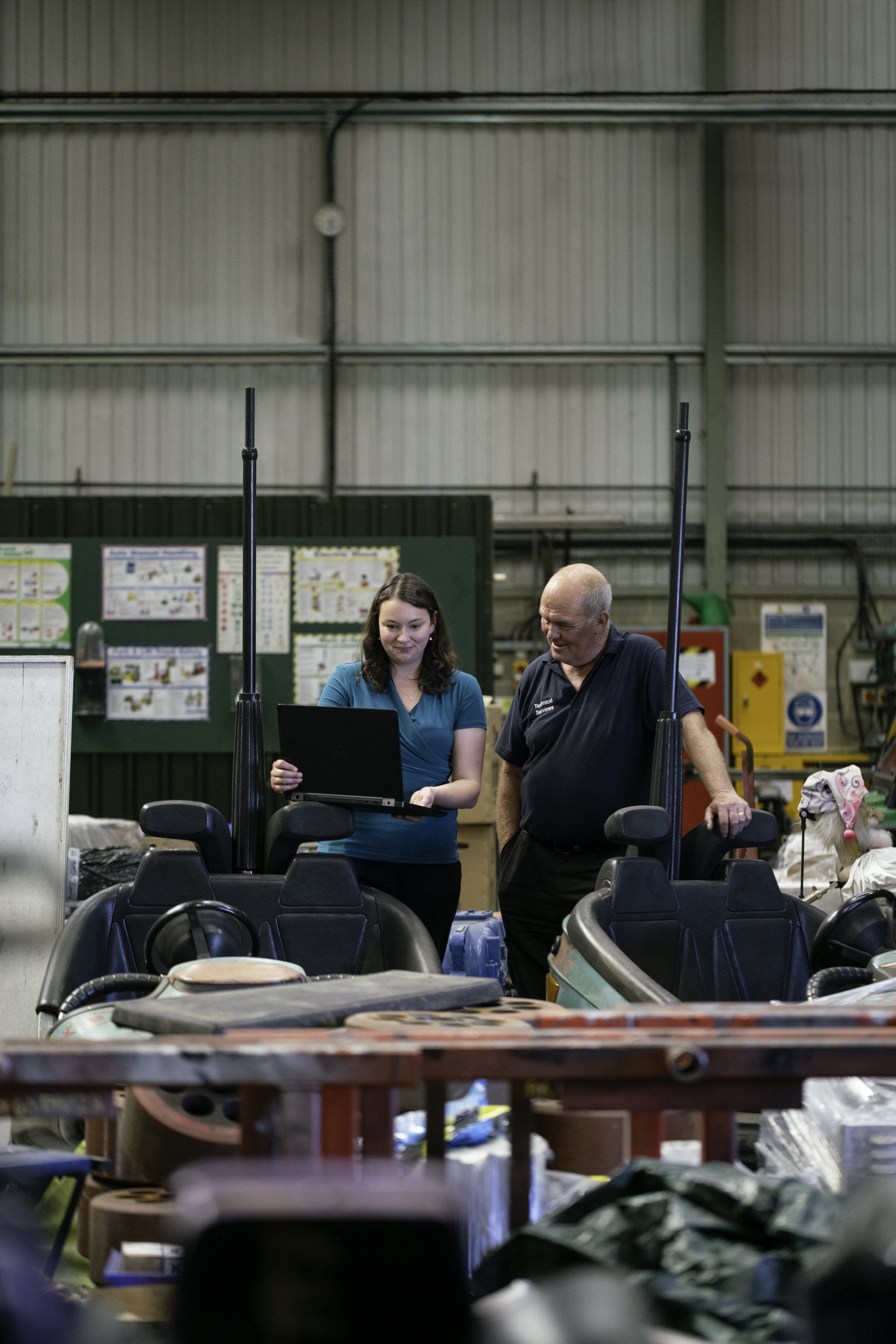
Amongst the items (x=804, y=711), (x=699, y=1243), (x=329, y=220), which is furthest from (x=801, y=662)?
(x=699, y=1243)

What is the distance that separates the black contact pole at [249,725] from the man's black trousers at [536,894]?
614 millimetres

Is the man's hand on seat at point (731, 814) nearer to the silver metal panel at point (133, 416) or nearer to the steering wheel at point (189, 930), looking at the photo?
the steering wheel at point (189, 930)

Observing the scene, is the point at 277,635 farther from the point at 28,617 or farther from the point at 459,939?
the point at 459,939

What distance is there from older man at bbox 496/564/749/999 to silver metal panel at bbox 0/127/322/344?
255 inches

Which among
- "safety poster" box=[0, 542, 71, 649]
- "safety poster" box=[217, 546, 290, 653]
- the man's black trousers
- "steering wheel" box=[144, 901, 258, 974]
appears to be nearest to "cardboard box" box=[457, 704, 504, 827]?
"safety poster" box=[217, 546, 290, 653]

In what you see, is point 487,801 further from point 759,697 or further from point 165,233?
point 165,233

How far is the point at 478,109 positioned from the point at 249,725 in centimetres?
697

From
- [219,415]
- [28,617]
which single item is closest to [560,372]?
[219,415]

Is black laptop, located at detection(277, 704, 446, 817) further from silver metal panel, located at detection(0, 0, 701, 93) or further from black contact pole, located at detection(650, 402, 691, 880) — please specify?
silver metal panel, located at detection(0, 0, 701, 93)

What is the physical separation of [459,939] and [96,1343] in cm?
228

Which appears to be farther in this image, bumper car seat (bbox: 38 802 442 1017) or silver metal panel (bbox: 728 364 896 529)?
silver metal panel (bbox: 728 364 896 529)

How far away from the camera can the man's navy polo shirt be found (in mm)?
2717

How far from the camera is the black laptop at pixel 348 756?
2.44 m

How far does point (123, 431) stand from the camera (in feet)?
28.7
